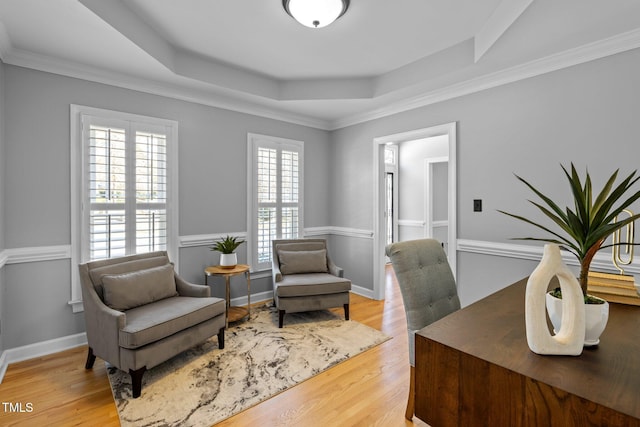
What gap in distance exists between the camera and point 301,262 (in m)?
3.75

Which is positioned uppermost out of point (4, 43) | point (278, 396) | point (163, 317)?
point (4, 43)

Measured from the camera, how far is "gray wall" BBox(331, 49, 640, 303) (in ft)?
7.86

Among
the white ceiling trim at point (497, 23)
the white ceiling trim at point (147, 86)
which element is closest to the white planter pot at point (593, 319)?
the white ceiling trim at point (497, 23)

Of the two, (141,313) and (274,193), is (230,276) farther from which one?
(274,193)

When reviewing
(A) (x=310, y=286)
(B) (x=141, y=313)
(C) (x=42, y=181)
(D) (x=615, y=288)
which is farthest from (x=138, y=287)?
(D) (x=615, y=288)

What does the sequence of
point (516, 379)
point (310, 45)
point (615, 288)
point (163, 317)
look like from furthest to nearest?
point (310, 45) → point (163, 317) → point (615, 288) → point (516, 379)

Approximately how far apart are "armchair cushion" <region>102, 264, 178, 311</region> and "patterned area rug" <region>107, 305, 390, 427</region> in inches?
21.2

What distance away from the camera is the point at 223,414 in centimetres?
197

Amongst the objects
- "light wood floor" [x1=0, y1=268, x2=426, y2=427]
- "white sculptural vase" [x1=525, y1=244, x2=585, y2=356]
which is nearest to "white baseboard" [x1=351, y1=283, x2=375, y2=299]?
"light wood floor" [x1=0, y1=268, x2=426, y2=427]

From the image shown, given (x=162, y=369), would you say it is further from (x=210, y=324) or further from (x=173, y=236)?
(x=173, y=236)

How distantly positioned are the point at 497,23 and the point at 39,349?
15.2 feet

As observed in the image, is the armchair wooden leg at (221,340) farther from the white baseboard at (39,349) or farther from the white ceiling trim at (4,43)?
the white ceiling trim at (4,43)

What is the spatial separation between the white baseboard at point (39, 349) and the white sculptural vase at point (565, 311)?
349 centimetres

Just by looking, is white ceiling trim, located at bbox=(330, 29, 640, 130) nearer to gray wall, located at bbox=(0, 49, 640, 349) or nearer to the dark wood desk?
gray wall, located at bbox=(0, 49, 640, 349)
